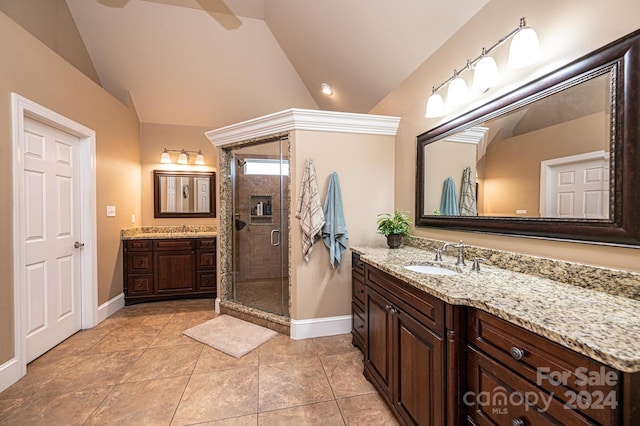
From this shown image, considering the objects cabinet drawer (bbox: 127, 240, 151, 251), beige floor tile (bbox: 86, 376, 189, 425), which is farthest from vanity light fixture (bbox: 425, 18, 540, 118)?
cabinet drawer (bbox: 127, 240, 151, 251)

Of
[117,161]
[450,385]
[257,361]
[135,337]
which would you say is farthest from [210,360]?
[117,161]

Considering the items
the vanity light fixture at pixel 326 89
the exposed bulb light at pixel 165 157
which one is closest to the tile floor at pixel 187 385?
the exposed bulb light at pixel 165 157

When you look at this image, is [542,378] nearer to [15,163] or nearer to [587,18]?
[587,18]

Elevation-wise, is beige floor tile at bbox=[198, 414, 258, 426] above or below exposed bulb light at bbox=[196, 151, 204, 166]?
below

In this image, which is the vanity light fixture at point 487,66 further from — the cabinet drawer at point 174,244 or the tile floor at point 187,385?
the cabinet drawer at point 174,244

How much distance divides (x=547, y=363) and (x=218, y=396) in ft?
6.33

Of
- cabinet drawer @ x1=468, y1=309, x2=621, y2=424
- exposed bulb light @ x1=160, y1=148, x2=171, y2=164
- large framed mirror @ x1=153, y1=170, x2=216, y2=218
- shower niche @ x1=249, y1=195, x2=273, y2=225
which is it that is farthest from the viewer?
large framed mirror @ x1=153, y1=170, x2=216, y2=218

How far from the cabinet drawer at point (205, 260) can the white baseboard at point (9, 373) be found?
1.95m

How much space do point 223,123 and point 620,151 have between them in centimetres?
455

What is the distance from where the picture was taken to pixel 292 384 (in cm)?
200

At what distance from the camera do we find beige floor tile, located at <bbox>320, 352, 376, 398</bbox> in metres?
1.93

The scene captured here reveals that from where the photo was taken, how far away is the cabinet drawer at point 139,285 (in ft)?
11.9

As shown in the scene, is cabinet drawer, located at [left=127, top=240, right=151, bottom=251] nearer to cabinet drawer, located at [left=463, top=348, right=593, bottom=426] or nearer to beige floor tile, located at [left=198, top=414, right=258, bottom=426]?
beige floor tile, located at [left=198, top=414, right=258, bottom=426]

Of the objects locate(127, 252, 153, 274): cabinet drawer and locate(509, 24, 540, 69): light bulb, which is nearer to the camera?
locate(509, 24, 540, 69): light bulb
